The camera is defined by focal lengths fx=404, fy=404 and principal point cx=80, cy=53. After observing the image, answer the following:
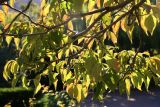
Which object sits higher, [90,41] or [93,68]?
[90,41]

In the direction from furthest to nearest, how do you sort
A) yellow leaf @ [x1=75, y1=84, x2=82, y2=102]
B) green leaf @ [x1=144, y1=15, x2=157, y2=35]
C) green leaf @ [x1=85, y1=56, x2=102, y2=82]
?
yellow leaf @ [x1=75, y1=84, x2=82, y2=102] < green leaf @ [x1=85, y1=56, x2=102, y2=82] < green leaf @ [x1=144, y1=15, x2=157, y2=35]

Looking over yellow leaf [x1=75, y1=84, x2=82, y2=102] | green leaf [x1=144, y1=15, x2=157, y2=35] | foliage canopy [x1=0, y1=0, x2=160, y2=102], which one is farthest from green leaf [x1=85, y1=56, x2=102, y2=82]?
yellow leaf [x1=75, y1=84, x2=82, y2=102]

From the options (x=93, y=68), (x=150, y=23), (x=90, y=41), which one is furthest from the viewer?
(x=90, y=41)

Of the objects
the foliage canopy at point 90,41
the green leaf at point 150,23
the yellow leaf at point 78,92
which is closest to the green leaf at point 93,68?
the foliage canopy at point 90,41

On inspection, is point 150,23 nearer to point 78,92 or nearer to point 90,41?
point 90,41

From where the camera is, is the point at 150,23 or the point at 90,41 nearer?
the point at 150,23

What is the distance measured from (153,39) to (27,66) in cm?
1152

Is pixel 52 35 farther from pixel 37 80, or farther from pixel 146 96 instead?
pixel 146 96

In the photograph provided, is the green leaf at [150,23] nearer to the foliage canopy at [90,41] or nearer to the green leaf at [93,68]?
the foliage canopy at [90,41]

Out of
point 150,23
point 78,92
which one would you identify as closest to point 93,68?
point 150,23

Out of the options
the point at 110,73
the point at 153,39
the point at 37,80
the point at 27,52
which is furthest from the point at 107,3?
the point at 153,39

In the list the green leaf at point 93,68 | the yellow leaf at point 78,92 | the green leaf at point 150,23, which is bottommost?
the yellow leaf at point 78,92

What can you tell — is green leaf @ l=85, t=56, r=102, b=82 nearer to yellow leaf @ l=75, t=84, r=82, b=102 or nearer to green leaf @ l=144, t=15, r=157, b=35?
green leaf @ l=144, t=15, r=157, b=35

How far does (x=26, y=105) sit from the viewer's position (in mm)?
8352
